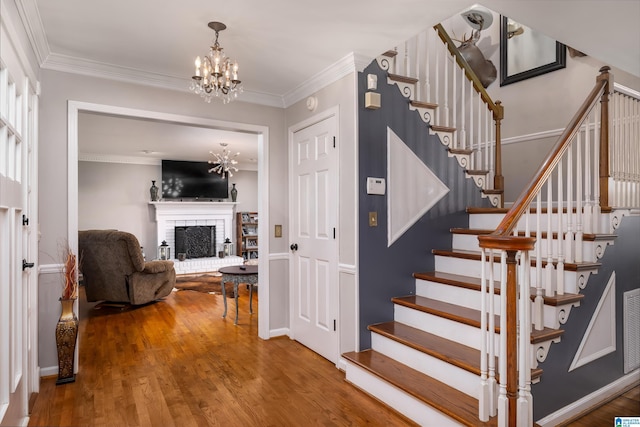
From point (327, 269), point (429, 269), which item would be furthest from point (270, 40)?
point (429, 269)

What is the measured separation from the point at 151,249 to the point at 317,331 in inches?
251

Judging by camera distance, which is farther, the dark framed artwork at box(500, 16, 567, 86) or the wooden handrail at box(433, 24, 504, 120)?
the dark framed artwork at box(500, 16, 567, 86)

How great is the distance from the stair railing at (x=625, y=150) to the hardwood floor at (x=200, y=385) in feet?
7.47

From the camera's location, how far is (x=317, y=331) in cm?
349

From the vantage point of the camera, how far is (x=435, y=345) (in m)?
2.57

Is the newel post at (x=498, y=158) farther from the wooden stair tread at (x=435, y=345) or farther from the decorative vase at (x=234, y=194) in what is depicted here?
the decorative vase at (x=234, y=194)

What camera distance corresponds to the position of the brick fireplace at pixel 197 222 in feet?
27.7

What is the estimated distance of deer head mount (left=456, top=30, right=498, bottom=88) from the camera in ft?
15.7

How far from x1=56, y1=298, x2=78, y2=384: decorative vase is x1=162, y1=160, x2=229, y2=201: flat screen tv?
586 centimetres

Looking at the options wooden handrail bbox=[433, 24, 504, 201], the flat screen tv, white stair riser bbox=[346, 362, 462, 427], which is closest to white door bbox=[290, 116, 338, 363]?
white stair riser bbox=[346, 362, 462, 427]

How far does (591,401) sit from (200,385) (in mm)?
2736

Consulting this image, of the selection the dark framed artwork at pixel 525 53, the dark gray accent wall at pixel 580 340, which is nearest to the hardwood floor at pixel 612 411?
the dark gray accent wall at pixel 580 340

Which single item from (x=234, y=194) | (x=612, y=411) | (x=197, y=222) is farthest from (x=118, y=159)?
(x=612, y=411)

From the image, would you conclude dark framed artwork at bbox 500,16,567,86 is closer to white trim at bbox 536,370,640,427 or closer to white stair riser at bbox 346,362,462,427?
white trim at bbox 536,370,640,427
